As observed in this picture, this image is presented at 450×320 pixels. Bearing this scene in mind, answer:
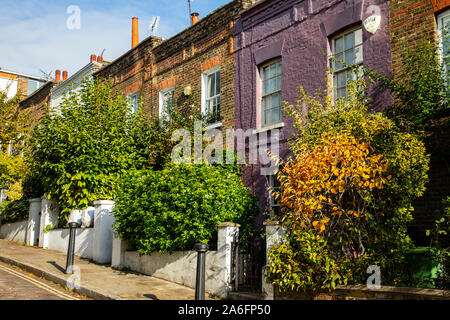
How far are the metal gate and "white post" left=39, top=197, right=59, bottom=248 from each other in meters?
8.09

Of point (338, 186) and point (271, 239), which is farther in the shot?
point (271, 239)

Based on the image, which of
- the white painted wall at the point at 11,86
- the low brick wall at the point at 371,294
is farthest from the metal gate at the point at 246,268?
the white painted wall at the point at 11,86

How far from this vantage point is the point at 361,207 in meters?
7.73

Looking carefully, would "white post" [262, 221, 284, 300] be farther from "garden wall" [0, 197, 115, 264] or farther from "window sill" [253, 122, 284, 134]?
"garden wall" [0, 197, 115, 264]

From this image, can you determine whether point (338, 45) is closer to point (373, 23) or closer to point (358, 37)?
point (358, 37)

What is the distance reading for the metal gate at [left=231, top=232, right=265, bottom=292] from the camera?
8.56 m

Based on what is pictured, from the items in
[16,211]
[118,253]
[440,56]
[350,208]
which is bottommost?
[118,253]

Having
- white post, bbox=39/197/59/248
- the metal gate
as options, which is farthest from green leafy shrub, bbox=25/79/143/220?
the metal gate

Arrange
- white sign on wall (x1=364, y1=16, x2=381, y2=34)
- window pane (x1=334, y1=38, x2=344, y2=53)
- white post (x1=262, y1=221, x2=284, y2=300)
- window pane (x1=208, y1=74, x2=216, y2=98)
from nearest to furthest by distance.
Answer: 1. white post (x1=262, y1=221, x2=284, y2=300)
2. white sign on wall (x1=364, y1=16, x2=381, y2=34)
3. window pane (x1=334, y1=38, x2=344, y2=53)
4. window pane (x1=208, y1=74, x2=216, y2=98)

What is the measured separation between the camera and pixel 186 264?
30.6 feet

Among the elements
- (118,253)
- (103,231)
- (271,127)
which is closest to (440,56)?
(271,127)

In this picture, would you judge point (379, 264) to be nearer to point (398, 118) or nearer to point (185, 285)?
point (398, 118)

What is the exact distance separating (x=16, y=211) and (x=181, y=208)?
1053 centimetres

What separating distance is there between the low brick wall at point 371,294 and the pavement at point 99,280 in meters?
2.09
